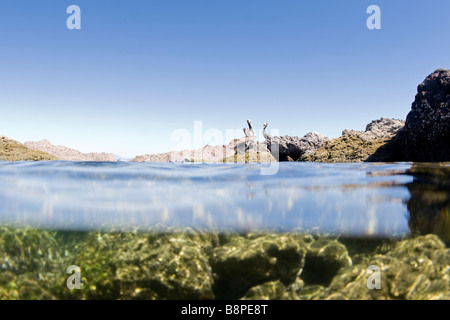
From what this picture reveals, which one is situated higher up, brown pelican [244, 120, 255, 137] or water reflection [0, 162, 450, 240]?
brown pelican [244, 120, 255, 137]

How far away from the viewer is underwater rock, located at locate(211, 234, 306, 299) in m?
6.44

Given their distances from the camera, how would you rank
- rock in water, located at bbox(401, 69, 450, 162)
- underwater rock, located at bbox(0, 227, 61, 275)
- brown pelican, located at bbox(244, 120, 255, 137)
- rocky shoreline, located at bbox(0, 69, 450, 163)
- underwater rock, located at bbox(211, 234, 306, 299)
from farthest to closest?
brown pelican, located at bbox(244, 120, 255, 137)
rocky shoreline, located at bbox(0, 69, 450, 163)
rock in water, located at bbox(401, 69, 450, 162)
underwater rock, located at bbox(0, 227, 61, 275)
underwater rock, located at bbox(211, 234, 306, 299)

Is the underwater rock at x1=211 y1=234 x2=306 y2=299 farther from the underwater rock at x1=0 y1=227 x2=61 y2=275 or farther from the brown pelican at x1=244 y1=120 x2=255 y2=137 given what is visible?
the brown pelican at x1=244 y1=120 x2=255 y2=137

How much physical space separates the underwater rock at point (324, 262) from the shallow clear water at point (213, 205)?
4.84 ft

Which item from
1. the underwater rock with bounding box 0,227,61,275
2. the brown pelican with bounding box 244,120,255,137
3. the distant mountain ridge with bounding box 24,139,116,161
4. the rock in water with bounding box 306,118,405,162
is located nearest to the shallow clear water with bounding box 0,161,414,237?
the underwater rock with bounding box 0,227,61,275

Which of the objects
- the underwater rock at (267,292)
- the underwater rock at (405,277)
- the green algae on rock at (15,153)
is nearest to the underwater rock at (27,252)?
the underwater rock at (267,292)

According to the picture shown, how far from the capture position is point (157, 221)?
8664 mm

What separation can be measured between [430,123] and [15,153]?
22352 millimetres

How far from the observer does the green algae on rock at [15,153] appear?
17.8m

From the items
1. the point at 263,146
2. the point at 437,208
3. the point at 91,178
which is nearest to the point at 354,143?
the point at 263,146

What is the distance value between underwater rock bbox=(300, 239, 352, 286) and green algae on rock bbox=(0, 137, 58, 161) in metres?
17.4
